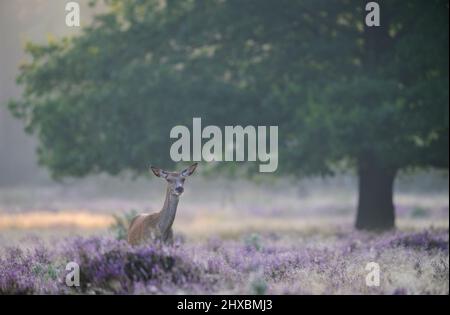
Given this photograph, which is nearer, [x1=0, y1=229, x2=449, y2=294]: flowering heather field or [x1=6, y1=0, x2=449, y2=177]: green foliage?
[x1=0, y1=229, x2=449, y2=294]: flowering heather field

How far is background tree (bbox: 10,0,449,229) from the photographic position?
2428 centimetres

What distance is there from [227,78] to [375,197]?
20.4ft

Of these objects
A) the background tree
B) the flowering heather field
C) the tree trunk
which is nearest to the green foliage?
the background tree

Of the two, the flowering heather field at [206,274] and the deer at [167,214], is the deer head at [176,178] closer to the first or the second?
the deer at [167,214]

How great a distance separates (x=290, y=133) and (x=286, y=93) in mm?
1584

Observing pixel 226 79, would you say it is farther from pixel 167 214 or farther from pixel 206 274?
pixel 206 274

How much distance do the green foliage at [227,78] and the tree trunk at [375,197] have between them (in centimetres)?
83

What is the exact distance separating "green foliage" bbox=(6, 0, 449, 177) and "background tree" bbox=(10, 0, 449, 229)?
0.12 ft

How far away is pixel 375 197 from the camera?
26.3m

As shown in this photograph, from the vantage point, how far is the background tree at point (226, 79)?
79.7 ft

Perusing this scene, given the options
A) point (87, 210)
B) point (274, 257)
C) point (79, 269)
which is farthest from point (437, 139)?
point (87, 210)

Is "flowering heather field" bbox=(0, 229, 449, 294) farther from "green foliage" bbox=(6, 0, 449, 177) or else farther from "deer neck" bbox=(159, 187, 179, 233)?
"green foliage" bbox=(6, 0, 449, 177)

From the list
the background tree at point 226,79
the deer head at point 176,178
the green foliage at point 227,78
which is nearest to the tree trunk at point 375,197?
the background tree at point 226,79

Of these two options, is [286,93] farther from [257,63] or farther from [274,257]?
[274,257]
